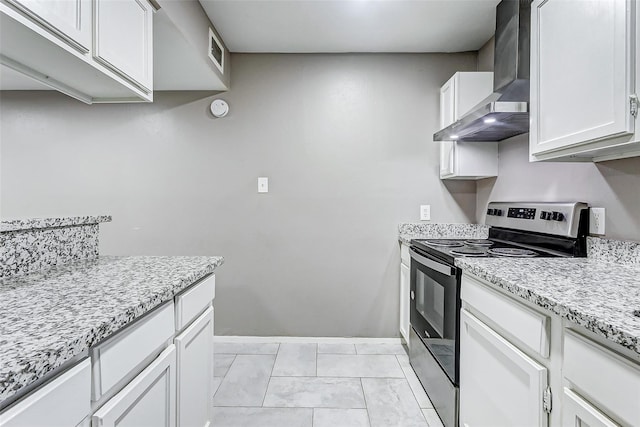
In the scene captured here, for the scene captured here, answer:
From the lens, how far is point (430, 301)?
1.85 meters

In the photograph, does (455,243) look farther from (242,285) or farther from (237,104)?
(237,104)

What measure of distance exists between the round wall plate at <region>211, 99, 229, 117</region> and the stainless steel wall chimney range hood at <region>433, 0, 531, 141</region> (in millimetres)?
1732

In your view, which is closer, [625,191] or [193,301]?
[193,301]

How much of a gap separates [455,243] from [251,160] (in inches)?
65.9

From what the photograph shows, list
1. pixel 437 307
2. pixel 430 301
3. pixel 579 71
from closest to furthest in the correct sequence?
pixel 579 71, pixel 437 307, pixel 430 301

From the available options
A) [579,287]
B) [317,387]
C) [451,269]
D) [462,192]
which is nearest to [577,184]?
[451,269]

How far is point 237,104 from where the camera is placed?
265 cm

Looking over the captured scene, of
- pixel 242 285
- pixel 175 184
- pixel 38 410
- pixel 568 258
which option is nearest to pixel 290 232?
pixel 242 285

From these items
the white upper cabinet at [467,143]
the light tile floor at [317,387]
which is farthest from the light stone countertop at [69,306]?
the white upper cabinet at [467,143]

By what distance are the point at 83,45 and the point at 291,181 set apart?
5.51 feet

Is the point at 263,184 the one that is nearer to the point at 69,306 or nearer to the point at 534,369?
the point at 69,306

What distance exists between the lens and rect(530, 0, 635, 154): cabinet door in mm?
1031

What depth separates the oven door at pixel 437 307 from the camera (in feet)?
5.00

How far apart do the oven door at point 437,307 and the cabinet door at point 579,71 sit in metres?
0.73
